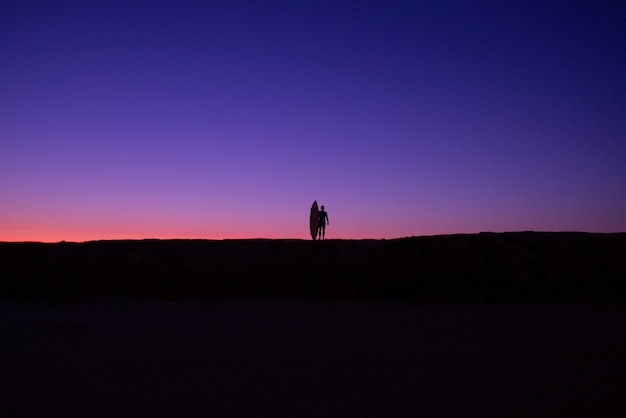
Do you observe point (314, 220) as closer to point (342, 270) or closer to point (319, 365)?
point (342, 270)

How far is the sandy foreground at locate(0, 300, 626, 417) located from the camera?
320cm

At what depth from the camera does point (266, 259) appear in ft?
34.0

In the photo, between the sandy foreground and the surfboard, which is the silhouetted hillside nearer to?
the sandy foreground

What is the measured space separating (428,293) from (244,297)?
11.0 feet

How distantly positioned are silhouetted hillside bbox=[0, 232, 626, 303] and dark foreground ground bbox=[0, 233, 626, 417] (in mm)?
35

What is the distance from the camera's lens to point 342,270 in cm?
978

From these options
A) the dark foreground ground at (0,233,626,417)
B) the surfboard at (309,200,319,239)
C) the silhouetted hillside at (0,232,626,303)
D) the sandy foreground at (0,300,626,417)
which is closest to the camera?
the sandy foreground at (0,300,626,417)

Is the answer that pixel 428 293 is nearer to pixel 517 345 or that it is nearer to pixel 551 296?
pixel 551 296

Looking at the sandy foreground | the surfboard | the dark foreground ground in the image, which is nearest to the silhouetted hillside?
the dark foreground ground

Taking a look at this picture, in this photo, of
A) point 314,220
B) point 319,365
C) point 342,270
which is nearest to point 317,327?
point 319,365

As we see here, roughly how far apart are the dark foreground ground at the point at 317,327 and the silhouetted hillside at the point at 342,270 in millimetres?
35

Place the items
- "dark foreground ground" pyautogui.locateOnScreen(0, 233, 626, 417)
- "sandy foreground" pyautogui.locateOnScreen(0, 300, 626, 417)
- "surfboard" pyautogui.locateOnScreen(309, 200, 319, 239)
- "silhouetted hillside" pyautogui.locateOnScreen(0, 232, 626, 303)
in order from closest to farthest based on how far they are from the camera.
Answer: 1. "sandy foreground" pyautogui.locateOnScreen(0, 300, 626, 417)
2. "dark foreground ground" pyautogui.locateOnScreen(0, 233, 626, 417)
3. "silhouetted hillside" pyautogui.locateOnScreen(0, 232, 626, 303)
4. "surfboard" pyautogui.locateOnScreen(309, 200, 319, 239)

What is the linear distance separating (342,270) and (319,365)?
5.64 meters

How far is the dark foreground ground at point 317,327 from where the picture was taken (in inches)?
131
